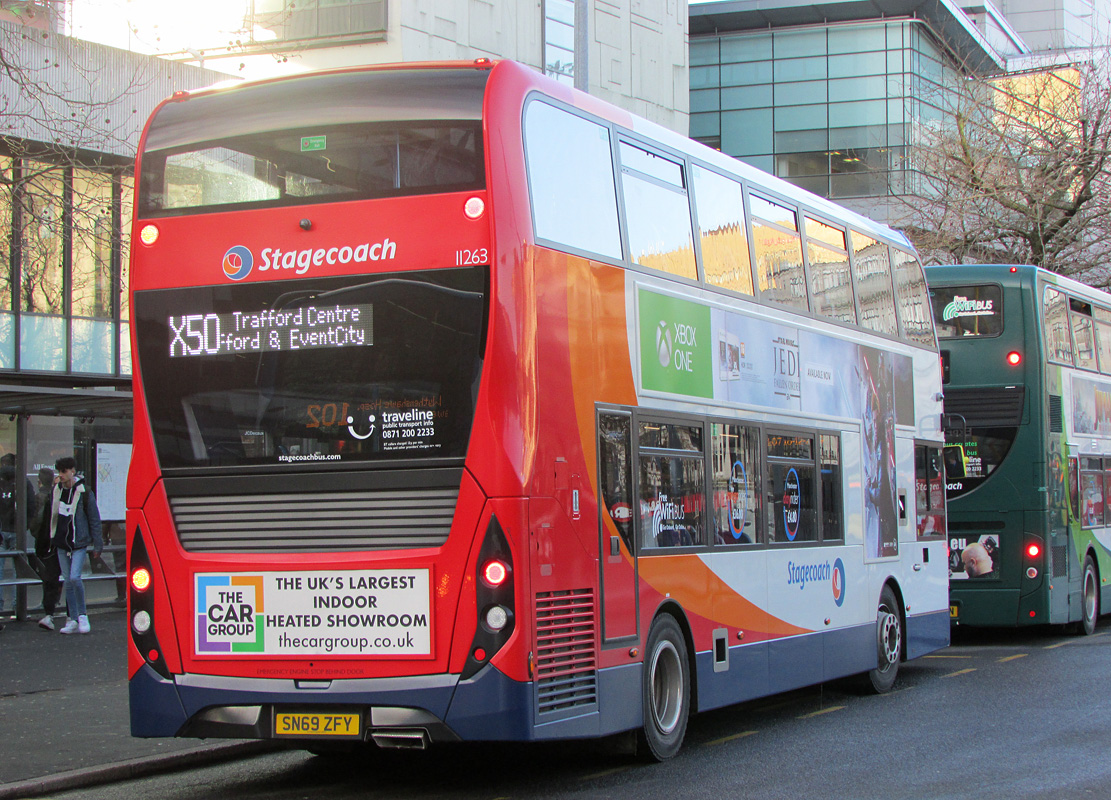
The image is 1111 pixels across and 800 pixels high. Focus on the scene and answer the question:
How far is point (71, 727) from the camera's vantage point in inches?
408

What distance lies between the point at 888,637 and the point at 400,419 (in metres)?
7.27

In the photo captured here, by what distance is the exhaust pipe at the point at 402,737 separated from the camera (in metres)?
7.62

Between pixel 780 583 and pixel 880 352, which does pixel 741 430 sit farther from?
pixel 880 352

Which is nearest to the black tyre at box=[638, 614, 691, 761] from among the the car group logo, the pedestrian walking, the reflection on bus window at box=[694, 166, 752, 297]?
the reflection on bus window at box=[694, 166, 752, 297]

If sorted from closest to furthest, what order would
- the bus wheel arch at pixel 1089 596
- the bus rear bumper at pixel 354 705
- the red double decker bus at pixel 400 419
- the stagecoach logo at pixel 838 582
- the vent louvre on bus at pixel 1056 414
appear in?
the bus rear bumper at pixel 354 705 < the red double decker bus at pixel 400 419 < the stagecoach logo at pixel 838 582 < the vent louvre on bus at pixel 1056 414 < the bus wheel arch at pixel 1089 596

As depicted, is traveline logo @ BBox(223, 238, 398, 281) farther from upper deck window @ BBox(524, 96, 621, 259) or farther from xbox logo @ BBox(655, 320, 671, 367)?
xbox logo @ BBox(655, 320, 671, 367)

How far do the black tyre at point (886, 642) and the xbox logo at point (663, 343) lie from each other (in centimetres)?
484

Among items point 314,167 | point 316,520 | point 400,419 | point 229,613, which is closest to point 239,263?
point 314,167

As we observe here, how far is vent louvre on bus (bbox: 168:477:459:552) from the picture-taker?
7703 millimetres

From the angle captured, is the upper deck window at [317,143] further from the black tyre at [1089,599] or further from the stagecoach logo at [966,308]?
the black tyre at [1089,599]

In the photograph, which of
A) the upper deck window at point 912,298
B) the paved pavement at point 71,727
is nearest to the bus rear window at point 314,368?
the paved pavement at point 71,727

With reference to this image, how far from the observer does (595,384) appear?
8.51 m

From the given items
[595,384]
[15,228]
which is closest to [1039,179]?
[15,228]

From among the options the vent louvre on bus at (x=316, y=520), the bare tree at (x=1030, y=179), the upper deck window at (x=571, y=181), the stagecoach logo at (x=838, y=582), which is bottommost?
the stagecoach logo at (x=838, y=582)
